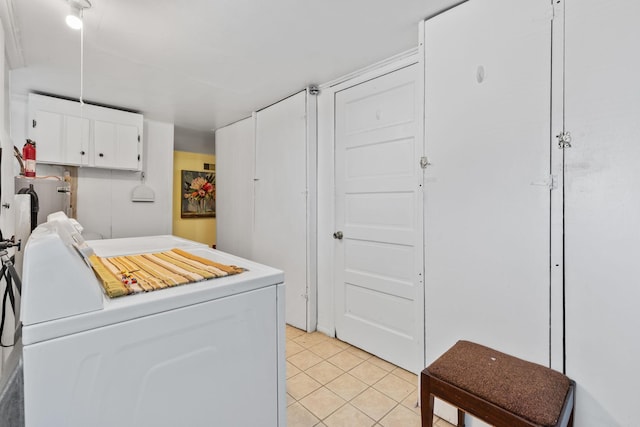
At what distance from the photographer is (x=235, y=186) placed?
4047mm

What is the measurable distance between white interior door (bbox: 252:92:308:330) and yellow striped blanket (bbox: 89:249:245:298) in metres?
1.50

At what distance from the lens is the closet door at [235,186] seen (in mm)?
3756

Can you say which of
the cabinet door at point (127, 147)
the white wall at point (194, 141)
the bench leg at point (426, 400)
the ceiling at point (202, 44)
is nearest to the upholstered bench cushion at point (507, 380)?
the bench leg at point (426, 400)

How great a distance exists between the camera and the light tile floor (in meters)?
1.72

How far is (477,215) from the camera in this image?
5.15 feet

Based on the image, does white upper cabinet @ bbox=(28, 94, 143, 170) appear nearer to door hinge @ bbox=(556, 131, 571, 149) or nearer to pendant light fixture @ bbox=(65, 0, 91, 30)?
pendant light fixture @ bbox=(65, 0, 91, 30)

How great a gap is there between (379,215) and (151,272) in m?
1.69

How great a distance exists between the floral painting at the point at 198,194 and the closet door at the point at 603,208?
4555mm

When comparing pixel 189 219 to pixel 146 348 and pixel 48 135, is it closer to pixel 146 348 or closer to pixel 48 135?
pixel 48 135

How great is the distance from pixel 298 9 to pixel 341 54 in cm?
60

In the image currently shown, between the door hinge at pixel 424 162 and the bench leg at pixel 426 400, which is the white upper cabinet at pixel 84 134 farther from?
the bench leg at pixel 426 400

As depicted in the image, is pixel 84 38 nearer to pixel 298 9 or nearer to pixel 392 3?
pixel 298 9

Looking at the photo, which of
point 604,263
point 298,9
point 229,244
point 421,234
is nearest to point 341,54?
point 298,9

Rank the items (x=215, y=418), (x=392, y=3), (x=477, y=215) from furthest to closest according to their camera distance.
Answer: (x=392, y=3), (x=477, y=215), (x=215, y=418)
